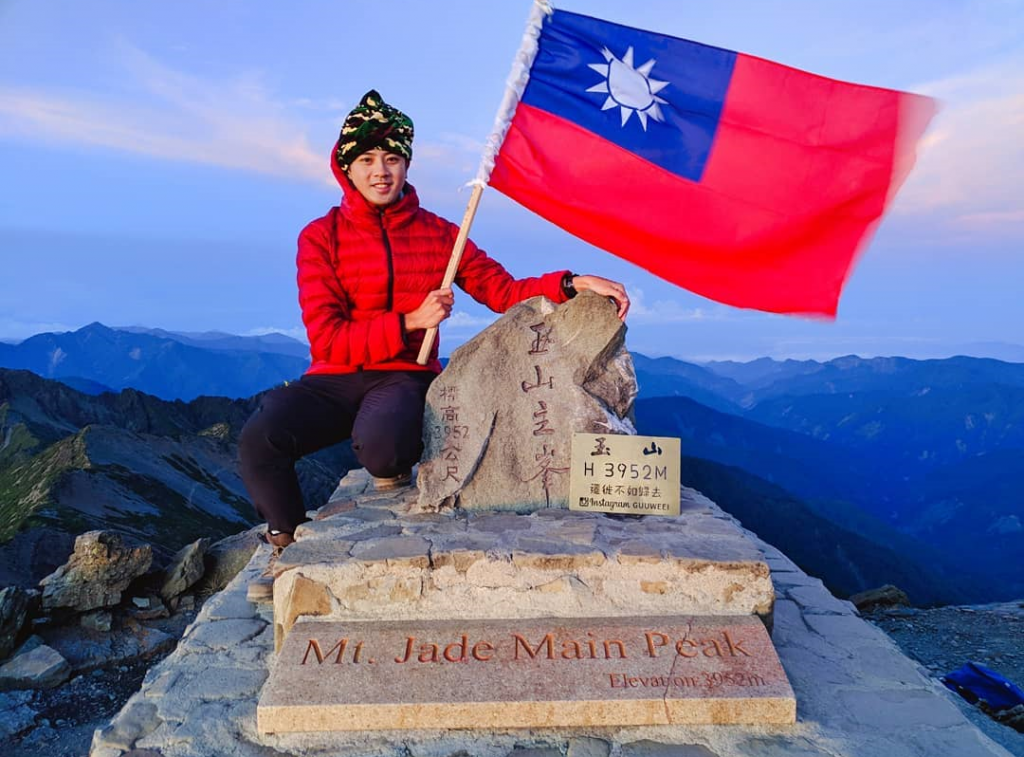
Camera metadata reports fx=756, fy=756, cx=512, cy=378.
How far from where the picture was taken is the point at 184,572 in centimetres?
630

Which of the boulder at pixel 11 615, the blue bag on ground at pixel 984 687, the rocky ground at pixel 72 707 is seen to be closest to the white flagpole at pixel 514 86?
the rocky ground at pixel 72 707

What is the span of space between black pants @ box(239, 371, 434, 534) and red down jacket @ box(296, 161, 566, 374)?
0.57 ft

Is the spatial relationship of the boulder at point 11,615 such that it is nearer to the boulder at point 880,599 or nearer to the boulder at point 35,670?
the boulder at point 35,670

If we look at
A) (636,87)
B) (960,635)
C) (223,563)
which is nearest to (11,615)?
(223,563)

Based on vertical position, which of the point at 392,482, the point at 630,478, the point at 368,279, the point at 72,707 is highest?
the point at 368,279

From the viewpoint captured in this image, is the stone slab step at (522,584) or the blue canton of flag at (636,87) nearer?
the stone slab step at (522,584)

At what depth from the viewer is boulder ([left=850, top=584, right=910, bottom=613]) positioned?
8.17m

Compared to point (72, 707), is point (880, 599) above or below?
below

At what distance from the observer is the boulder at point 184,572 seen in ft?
20.5

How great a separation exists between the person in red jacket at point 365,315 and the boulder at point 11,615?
7.55 ft

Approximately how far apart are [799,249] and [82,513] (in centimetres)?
711

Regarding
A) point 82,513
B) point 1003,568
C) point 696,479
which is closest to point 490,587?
point 82,513

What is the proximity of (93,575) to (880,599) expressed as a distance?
7.69 metres

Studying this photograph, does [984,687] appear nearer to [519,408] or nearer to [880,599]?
[880,599]
